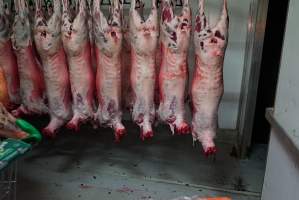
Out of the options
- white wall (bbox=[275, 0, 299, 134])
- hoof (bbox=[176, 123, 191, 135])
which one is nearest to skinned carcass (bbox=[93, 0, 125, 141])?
hoof (bbox=[176, 123, 191, 135])

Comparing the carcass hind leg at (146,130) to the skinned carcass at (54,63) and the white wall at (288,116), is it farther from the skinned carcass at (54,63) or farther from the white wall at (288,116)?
the white wall at (288,116)

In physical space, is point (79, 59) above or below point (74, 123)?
above

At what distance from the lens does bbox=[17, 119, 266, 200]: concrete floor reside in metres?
1.55

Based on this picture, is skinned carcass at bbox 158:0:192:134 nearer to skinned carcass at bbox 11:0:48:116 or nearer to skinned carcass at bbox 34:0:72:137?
skinned carcass at bbox 34:0:72:137

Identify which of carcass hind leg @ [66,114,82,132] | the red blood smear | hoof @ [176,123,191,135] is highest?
the red blood smear

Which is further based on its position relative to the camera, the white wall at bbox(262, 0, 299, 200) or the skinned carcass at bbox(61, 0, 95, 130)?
the skinned carcass at bbox(61, 0, 95, 130)

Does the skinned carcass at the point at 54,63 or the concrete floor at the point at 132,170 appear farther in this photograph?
the concrete floor at the point at 132,170

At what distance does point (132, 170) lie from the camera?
5.67 ft

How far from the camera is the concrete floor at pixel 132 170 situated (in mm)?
1551

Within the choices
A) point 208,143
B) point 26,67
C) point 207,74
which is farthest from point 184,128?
point 26,67

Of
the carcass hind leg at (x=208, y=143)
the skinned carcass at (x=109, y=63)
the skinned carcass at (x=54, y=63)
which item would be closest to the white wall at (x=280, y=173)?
the carcass hind leg at (x=208, y=143)

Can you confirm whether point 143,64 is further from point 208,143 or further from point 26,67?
point 26,67

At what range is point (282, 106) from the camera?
1.01m

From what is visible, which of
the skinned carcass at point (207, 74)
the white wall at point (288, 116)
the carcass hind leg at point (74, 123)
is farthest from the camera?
the carcass hind leg at point (74, 123)
